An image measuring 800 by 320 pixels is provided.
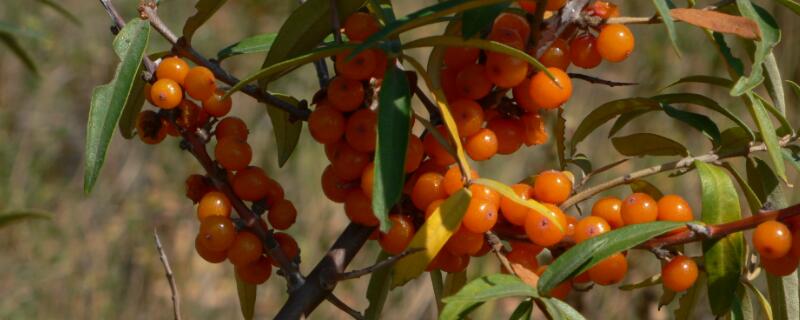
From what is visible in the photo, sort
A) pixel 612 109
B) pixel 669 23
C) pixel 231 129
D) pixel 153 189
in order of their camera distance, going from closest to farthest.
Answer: pixel 669 23, pixel 231 129, pixel 612 109, pixel 153 189

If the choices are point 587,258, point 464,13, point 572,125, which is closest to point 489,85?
point 464,13

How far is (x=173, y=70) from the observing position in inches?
35.7

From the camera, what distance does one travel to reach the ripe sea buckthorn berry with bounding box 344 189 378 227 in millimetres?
898

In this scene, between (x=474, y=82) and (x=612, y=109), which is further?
(x=612, y=109)

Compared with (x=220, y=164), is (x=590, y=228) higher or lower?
lower

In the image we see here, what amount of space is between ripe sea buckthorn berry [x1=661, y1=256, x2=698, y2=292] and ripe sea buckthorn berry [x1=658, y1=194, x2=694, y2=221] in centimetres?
4

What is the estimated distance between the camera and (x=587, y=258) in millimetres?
825

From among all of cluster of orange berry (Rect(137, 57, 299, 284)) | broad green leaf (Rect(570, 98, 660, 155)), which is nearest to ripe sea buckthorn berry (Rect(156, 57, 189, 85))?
cluster of orange berry (Rect(137, 57, 299, 284))

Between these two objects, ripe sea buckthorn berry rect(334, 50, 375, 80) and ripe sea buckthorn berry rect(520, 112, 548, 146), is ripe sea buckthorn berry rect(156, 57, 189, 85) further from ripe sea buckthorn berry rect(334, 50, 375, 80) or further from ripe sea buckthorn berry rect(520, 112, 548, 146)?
ripe sea buckthorn berry rect(520, 112, 548, 146)

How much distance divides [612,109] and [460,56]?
9.9 inches

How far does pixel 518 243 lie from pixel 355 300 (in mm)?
2846

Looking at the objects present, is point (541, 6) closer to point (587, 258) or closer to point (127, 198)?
point (587, 258)

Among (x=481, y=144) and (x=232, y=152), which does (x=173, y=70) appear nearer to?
(x=232, y=152)

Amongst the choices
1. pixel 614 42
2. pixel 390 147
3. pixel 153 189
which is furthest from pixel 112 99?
pixel 153 189
